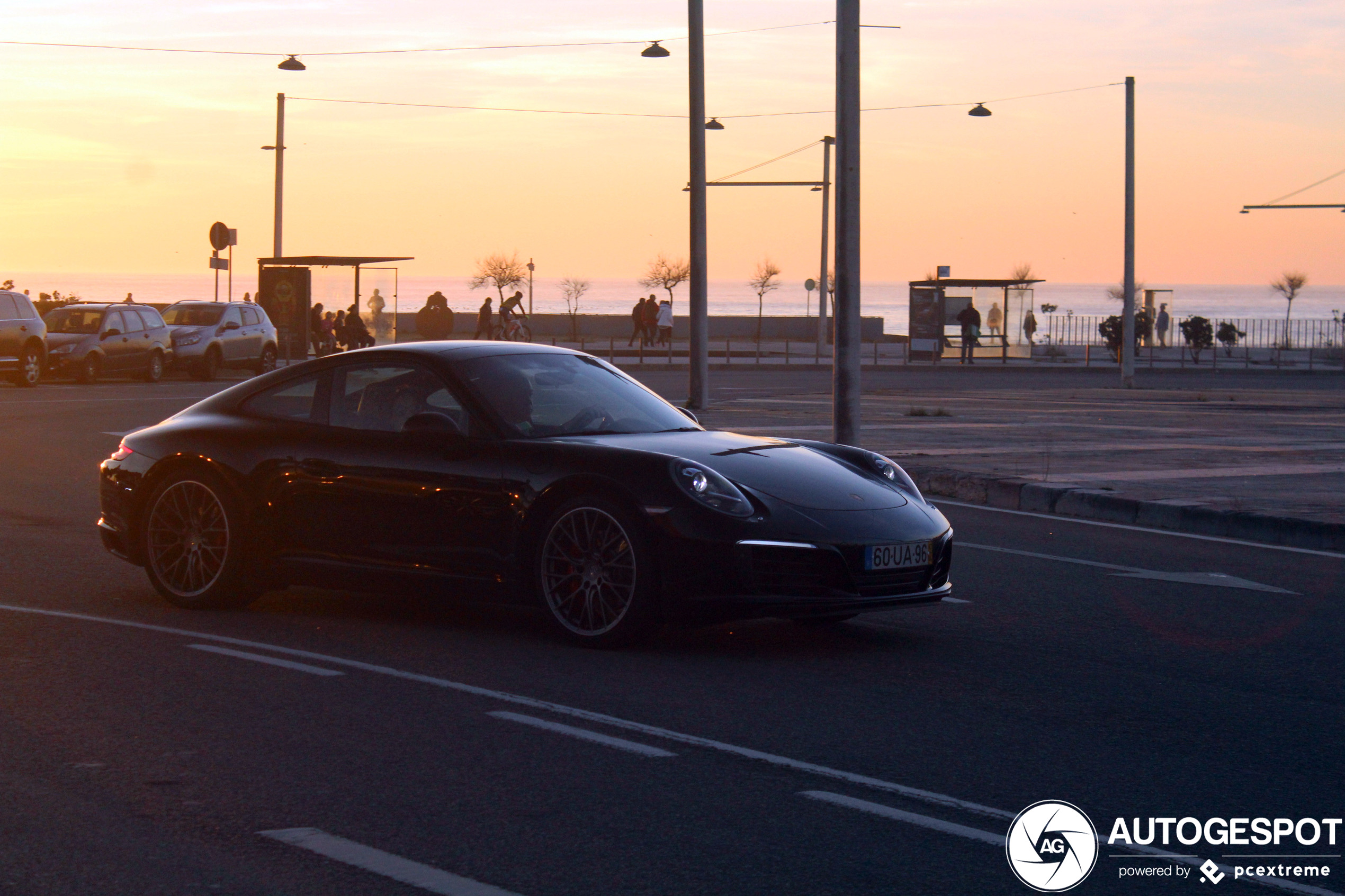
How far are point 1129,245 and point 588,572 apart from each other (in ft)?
91.4

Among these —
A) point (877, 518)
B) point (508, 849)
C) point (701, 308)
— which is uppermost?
point (701, 308)

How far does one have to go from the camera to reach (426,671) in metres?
6.39

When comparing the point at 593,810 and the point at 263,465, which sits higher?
the point at 263,465

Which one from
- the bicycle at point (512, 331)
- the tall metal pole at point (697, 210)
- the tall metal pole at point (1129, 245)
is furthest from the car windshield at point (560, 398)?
the bicycle at point (512, 331)

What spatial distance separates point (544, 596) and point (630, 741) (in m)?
1.64

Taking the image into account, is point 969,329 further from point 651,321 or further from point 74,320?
point 74,320

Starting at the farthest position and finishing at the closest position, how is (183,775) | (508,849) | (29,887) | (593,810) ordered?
(183,775) → (593,810) → (508,849) → (29,887)

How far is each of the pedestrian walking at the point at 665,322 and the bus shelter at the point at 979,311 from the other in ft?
25.2

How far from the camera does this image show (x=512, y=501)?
272 inches

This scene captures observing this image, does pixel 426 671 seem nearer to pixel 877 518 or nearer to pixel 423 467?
pixel 423 467

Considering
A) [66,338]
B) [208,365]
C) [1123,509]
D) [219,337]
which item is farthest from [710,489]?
[219,337]

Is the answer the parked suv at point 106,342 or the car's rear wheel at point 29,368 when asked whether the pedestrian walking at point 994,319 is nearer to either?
the parked suv at point 106,342

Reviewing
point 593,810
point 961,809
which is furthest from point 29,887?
point 961,809

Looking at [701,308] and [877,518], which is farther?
[701,308]
